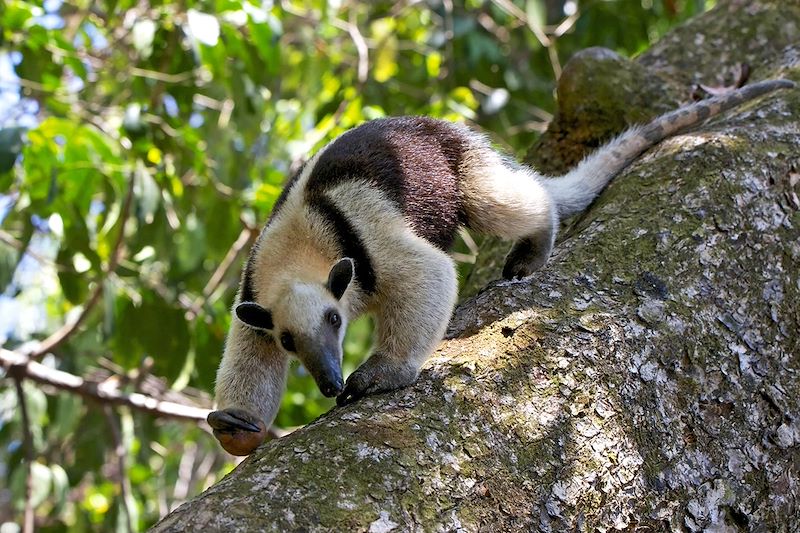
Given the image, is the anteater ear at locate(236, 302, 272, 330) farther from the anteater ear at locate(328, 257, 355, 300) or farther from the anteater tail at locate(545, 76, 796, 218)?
the anteater tail at locate(545, 76, 796, 218)

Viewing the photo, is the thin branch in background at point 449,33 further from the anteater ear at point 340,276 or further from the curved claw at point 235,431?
the curved claw at point 235,431

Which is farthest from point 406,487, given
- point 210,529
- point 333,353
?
point 333,353

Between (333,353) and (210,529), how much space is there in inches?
54.5

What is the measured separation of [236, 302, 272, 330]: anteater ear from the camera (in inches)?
122

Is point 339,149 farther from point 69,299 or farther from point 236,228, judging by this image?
point 69,299

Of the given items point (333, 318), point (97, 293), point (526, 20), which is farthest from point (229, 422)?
point (526, 20)

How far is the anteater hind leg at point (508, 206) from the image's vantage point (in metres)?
3.68

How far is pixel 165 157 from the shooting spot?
5.12 m

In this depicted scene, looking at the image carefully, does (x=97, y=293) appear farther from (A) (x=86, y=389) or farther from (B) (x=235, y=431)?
(B) (x=235, y=431)

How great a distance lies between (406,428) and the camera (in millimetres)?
2131

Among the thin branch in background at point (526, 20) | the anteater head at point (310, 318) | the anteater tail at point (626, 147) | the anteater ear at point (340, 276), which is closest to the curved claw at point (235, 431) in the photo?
the anteater head at point (310, 318)

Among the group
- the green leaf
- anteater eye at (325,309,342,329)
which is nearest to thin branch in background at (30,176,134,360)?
the green leaf

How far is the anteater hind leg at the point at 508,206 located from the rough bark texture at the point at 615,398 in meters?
0.38

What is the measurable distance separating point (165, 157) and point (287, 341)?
91.3 inches
